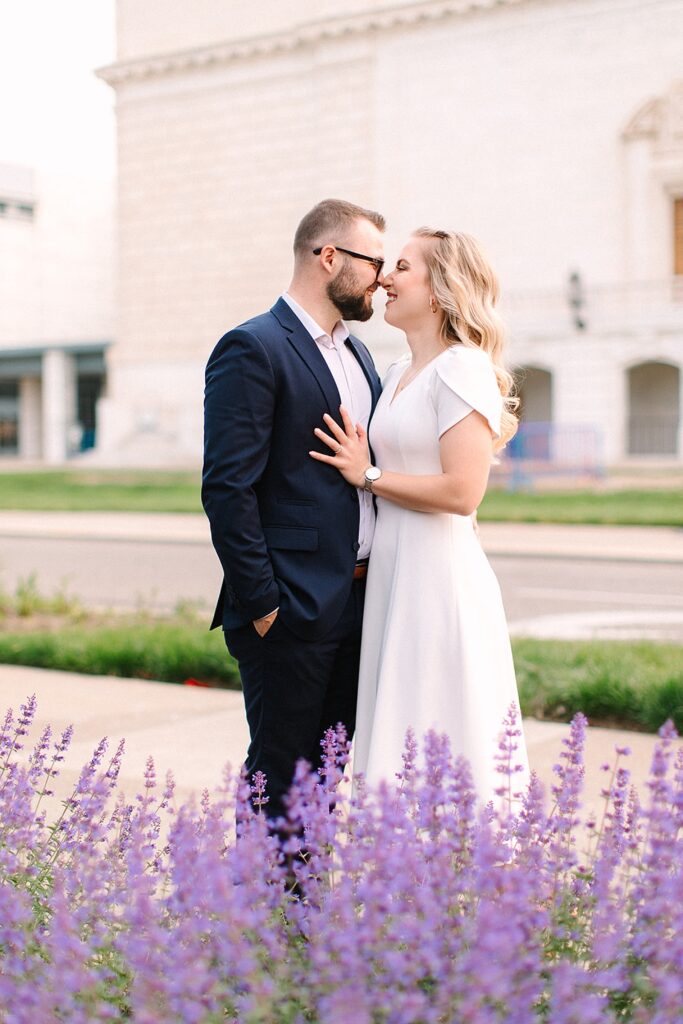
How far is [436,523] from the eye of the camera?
3.40 m

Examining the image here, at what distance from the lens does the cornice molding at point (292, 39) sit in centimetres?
3250

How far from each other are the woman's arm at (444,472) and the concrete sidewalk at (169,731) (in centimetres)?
162

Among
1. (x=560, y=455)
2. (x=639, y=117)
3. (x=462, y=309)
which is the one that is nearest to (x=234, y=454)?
(x=462, y=309)

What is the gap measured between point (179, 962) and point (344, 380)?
2.14 metres

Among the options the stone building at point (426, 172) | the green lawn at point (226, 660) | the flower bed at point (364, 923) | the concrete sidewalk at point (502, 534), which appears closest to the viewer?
the flower bed at point (364, 923)

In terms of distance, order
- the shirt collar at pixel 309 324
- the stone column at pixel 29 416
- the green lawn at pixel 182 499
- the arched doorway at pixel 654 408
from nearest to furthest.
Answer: the shirt collar at pixel 309 324, the green lawn at pixel 182 499, the arched doorway at pixel 654 408, the stone column at pixel 29 416

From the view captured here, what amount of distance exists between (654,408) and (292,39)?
15047 millimetres

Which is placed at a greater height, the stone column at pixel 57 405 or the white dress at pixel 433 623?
the stone column at pixel 57 405

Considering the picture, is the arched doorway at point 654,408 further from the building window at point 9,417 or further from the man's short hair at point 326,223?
the building window at point 9,417

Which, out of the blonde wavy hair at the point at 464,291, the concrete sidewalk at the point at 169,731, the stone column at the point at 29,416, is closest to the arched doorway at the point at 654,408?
the concrete sidewalk at the point at 169,731

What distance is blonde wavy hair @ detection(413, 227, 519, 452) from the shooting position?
130 inches

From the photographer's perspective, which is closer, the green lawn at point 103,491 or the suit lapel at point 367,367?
the suit lapel at point 367,367

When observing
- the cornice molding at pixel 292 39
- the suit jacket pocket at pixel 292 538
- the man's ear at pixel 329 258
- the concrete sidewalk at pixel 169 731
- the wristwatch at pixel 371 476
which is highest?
the cornice molding at pixel 292 39

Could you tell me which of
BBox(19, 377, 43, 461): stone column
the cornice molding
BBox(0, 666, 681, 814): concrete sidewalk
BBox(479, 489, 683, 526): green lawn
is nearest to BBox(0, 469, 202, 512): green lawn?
BBox(479, 489, 683, 526): green lawn
